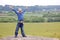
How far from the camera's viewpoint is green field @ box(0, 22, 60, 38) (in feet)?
7.36

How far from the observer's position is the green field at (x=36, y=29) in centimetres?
224

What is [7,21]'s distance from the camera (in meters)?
2.26

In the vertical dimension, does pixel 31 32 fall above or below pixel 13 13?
below

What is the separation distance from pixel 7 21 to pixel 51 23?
1.85 ft

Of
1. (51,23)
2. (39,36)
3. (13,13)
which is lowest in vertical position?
(39,36)

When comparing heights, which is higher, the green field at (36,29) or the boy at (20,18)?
the boy at (20,18)

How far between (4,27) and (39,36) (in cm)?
46

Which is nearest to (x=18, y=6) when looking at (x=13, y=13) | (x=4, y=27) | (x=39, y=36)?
(x=13, y=13)

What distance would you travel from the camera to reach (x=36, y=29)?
7.42ft

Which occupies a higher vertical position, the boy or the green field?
the boy

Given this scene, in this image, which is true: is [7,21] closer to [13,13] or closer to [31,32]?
[13,13]

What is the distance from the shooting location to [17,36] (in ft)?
7.28

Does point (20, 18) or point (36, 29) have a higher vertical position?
point (20, 18)
